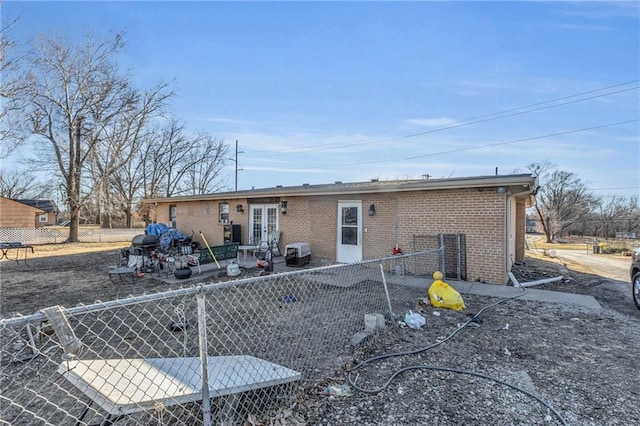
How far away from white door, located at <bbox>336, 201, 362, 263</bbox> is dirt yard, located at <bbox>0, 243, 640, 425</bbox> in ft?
13.1

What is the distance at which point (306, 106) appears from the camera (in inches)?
662

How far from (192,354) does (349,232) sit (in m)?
7.14

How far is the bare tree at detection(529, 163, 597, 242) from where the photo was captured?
36.2 metres

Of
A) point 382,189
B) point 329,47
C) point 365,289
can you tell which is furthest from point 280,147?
point 365,289

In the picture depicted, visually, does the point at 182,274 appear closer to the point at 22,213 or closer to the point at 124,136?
the point at 124,136

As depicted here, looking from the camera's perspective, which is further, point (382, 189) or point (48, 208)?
point (48, 208)

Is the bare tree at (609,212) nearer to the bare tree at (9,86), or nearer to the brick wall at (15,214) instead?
the bare tree at (9,86)

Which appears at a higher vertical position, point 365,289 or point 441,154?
point 441,154

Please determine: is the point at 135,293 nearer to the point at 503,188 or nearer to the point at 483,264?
the point at 483,264

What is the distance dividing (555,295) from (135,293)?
9458 millimetres

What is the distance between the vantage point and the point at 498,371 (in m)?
3.45

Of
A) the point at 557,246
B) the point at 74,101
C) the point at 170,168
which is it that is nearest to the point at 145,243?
the point at 74,101

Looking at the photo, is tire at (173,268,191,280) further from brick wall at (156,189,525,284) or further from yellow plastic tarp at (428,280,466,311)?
yellow plastic tarp at (428,280,466,311)

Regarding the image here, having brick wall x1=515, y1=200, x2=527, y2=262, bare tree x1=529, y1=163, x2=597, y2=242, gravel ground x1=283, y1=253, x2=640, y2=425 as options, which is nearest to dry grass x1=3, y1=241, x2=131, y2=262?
gravel ground x1=283, y1=253, x2=640, y2=425
